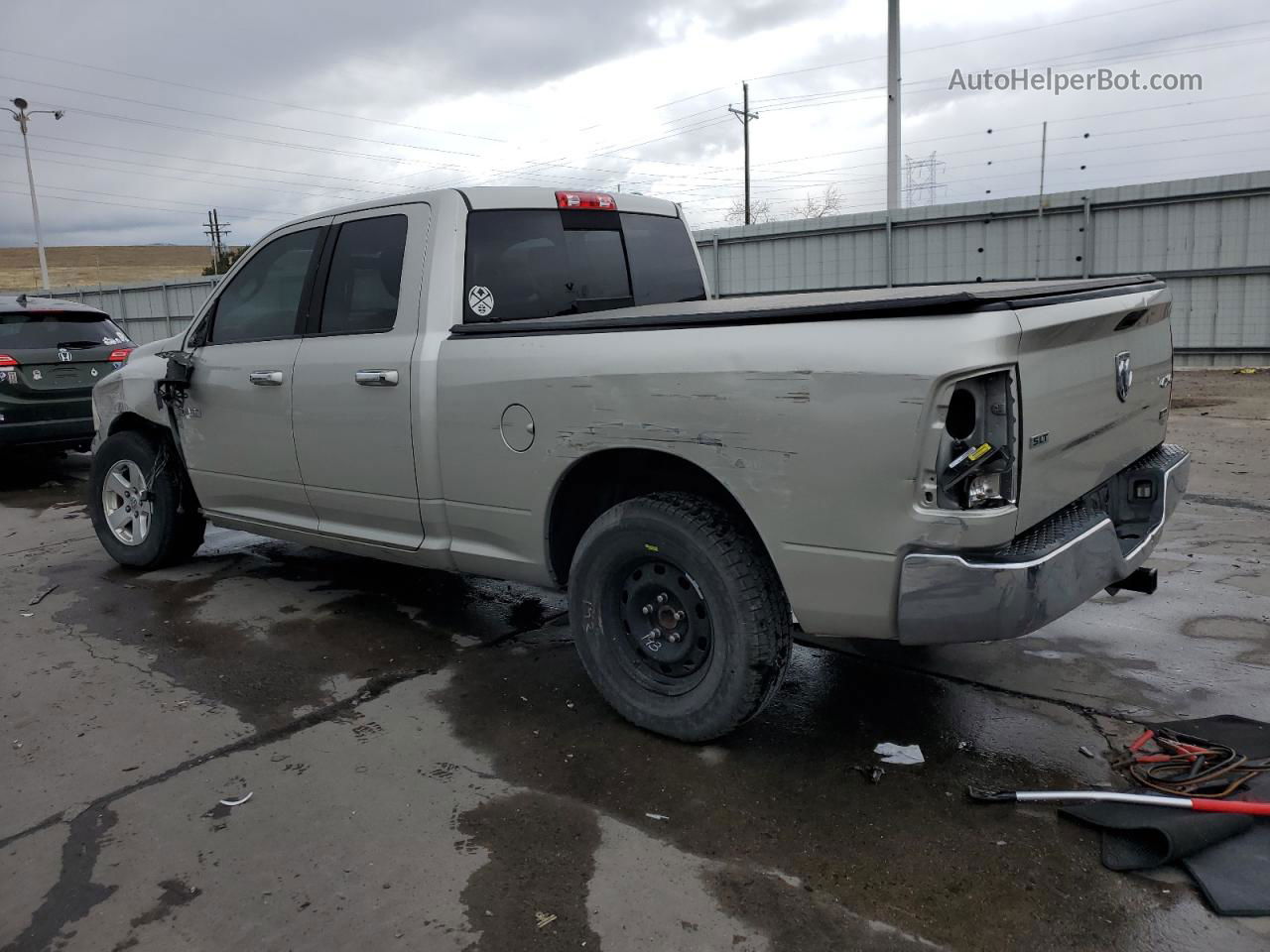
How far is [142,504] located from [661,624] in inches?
155

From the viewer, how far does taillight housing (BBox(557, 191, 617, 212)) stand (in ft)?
15.0

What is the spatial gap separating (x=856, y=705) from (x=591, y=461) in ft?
4.63

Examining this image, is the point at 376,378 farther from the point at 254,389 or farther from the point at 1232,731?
the point at 1232,731

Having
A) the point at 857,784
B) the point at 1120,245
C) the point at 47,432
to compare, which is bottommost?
the point at 857,784

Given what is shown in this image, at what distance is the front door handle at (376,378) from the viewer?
405 cm

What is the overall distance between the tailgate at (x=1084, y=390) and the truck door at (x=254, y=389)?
3.34 metres

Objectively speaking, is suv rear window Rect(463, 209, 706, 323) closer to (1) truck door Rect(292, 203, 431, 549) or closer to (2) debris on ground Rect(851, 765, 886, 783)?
(1) truck door Rect(292, 203, 431, 549)

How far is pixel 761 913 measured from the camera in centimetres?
250

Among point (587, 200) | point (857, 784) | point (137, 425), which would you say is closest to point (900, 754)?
point (857, 784)

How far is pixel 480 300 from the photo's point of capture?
162 inches

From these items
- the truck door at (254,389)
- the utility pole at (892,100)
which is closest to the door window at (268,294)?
the truck door at (254,389)

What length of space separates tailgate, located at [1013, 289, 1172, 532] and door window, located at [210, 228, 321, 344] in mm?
3400

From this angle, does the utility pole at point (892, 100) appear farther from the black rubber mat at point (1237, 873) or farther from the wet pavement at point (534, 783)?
the black rubber mat at point (1237, 873)

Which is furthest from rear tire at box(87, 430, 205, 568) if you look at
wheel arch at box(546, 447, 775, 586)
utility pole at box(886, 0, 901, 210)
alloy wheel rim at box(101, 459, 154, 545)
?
utility pole at box(886, 0, 901, 210)
